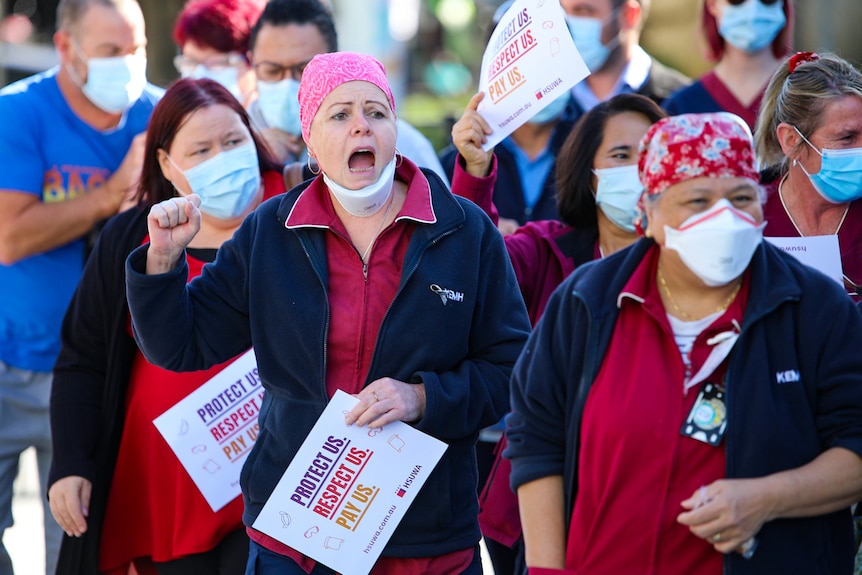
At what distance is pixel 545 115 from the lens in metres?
5.88

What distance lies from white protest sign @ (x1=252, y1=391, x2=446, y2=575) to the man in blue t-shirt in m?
2.11

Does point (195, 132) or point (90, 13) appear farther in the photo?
point (90, 13)

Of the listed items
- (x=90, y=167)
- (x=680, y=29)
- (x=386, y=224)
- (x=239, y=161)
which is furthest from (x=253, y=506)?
(x=680, y=29)

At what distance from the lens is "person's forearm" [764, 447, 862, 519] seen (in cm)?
297

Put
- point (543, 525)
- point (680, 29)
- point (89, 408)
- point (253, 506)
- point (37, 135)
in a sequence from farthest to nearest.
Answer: point (680, 29) < point (37, 135) < point (89, 408) < point (253, 506) < point (543, 525)

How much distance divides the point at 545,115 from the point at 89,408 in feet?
8.25

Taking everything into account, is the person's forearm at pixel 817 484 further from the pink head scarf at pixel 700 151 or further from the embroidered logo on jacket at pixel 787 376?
the pink head scarf at pixel 700 151

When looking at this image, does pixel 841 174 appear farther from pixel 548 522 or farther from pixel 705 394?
pixel 548 522

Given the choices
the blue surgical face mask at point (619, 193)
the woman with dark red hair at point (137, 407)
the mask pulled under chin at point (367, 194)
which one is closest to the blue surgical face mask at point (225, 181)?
the woman with dark red hair at point (137, 407)

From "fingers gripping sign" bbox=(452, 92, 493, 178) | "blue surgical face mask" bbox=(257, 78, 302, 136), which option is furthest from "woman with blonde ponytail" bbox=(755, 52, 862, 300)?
"blue surgical face mask" bbox=(257, 78, 302, 136)

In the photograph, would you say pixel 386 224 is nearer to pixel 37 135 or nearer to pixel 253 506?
pixel 253 506

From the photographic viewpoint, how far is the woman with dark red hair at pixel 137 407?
451 centimetres

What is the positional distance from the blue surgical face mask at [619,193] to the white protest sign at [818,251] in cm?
82

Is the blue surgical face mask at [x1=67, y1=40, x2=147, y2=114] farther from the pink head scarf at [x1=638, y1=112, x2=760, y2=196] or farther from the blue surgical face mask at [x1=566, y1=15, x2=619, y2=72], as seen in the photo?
the pink head scarf at [x1=638, y1=112, x2=760, y2=196]
